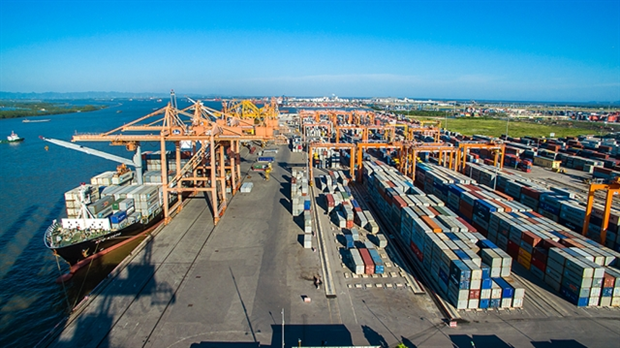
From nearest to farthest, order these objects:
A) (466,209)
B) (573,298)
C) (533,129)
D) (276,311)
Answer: (276,311), (573,298), (466,209), (533,129)

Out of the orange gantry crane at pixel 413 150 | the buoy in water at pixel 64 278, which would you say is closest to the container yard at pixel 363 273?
the buoy in water at pixel 64 278

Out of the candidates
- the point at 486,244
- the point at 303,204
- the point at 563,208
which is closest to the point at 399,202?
the point at 486,244

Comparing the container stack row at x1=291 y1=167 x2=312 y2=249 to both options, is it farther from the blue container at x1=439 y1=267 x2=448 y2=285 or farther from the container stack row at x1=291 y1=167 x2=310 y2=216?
the blue container at x1=439 y1=267 x2=448 y2=285

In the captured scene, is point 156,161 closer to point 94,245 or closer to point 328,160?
point 94,245

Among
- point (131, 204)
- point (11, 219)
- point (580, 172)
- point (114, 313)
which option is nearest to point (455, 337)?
point (114, 313)

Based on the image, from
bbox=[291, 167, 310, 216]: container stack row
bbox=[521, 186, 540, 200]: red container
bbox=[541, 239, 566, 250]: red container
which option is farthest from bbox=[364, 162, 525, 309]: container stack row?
bbox=[521, 186, 540, 200]: red container

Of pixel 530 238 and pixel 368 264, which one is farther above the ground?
pixel 530 238
